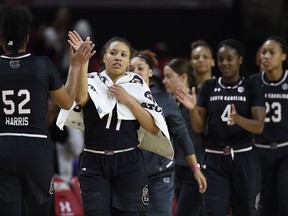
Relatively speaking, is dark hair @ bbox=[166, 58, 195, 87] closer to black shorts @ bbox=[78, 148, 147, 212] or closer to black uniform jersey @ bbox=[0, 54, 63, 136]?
black shorts @ bbox=[78, 148, 147, 212]

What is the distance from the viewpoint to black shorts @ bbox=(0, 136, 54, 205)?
6730 mm

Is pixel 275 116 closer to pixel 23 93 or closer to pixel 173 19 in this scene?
pixel 23 93

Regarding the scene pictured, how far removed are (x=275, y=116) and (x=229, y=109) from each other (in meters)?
0.78

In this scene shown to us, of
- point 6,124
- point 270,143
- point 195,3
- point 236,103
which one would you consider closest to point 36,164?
point 6,124

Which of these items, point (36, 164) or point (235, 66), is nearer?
point (36, 164)

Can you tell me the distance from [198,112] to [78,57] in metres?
2.08

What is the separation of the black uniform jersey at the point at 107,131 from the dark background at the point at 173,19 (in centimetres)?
759

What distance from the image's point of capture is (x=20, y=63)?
683 centimetres

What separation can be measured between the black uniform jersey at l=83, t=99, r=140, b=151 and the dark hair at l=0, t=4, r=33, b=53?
0.90 metres

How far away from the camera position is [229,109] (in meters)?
8.66

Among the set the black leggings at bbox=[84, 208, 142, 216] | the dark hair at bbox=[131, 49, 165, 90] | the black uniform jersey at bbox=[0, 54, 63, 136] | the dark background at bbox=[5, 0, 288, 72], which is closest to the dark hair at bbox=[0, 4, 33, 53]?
the black uniform jersey at bbox=[0, 54, 63, 136]

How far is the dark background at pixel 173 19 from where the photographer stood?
15.0 meters

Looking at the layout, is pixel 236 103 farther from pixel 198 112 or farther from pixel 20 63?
pixel 20 63

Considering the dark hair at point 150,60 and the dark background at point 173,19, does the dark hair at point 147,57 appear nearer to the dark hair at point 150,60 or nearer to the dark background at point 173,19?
the dark hair at point 150,60
